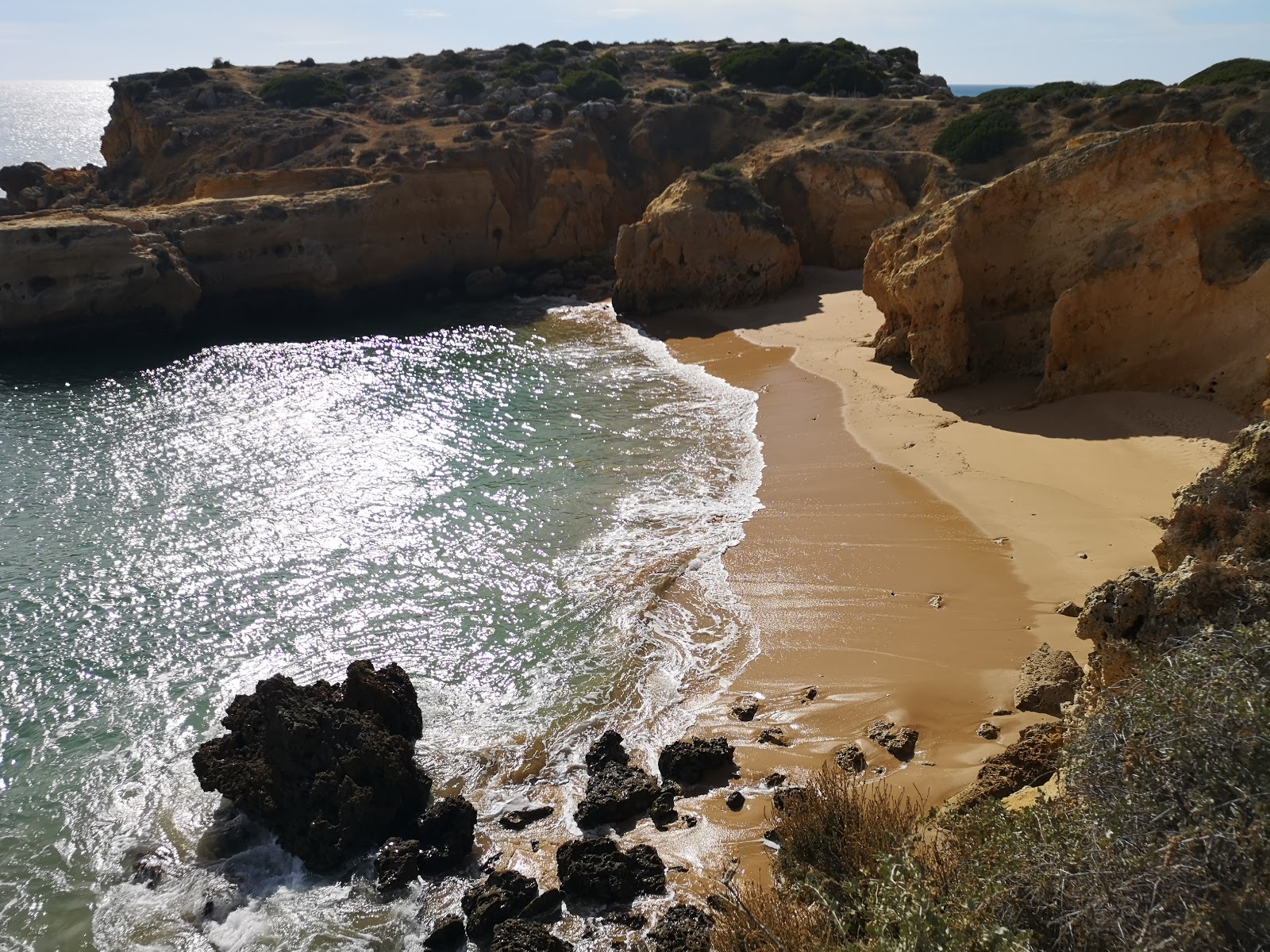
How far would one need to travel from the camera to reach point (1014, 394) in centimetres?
1995

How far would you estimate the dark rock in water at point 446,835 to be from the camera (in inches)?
367

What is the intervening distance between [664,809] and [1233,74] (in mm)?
37812

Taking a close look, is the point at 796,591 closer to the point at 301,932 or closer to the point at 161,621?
the point at 301,932

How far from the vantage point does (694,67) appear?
50.2 m

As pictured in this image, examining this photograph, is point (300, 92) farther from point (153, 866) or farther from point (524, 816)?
point (524, 816)

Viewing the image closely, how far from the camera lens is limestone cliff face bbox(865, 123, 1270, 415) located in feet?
57.2

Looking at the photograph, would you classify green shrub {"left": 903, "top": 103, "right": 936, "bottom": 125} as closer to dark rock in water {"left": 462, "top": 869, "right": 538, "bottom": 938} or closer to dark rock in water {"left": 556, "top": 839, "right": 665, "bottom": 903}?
dark rock in water {"left": 556, "top": 839, "right": 665, "bottom": 903}

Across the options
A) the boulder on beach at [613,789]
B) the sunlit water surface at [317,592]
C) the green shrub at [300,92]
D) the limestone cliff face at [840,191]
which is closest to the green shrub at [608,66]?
the green shrub at [300,92]

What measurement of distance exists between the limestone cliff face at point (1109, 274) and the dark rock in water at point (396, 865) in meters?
14.8

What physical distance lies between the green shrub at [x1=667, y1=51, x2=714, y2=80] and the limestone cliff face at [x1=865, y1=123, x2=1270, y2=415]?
32.5 meters

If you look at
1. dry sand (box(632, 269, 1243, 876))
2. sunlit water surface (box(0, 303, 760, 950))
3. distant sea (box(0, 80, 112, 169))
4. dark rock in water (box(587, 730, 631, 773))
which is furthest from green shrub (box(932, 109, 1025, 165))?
distant sea (box(0, 80, 112, 169))

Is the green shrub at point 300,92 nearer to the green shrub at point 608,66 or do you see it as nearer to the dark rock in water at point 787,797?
the green shrub at point 608,66

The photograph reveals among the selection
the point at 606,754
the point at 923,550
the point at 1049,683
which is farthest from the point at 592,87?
the point at 1049,683

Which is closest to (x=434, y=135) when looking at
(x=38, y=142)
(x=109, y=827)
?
(x=109, y=827)
